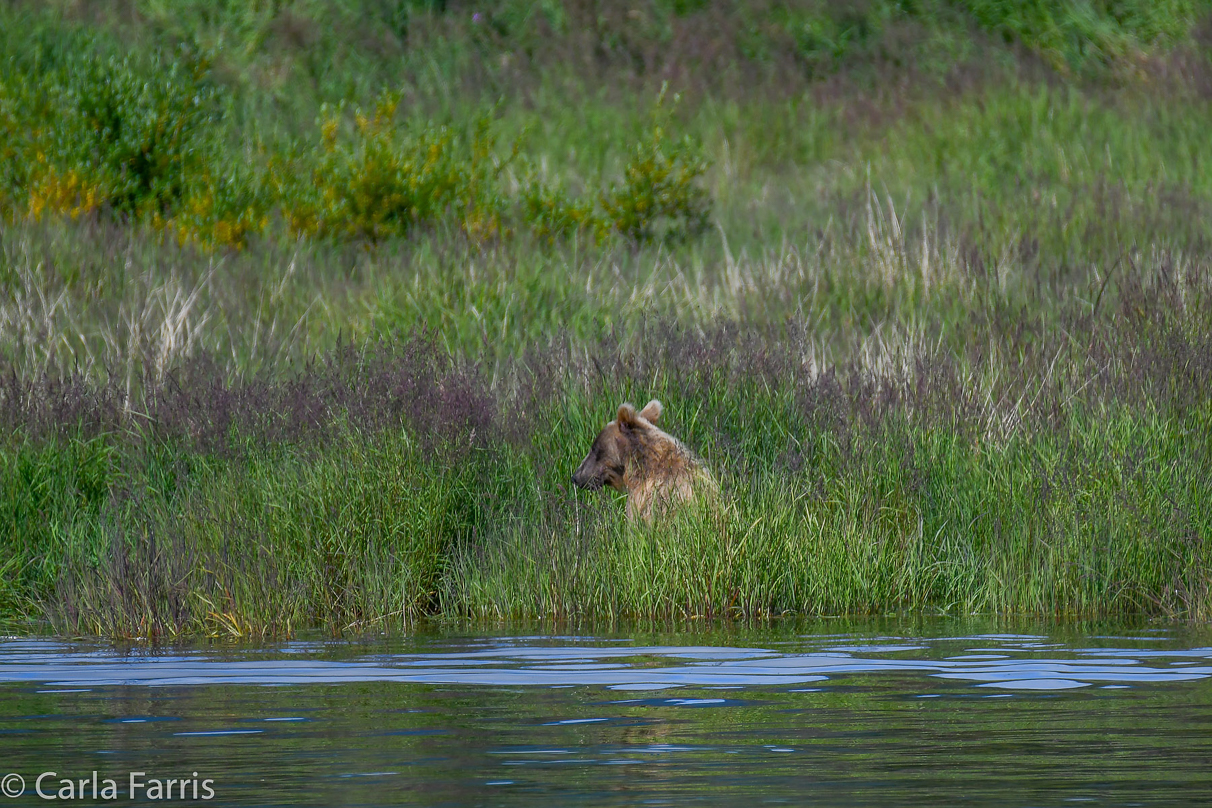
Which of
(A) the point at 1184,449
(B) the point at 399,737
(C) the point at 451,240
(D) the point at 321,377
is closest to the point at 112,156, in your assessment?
(C) the point at 451,240

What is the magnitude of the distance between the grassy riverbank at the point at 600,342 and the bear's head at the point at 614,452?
162mm

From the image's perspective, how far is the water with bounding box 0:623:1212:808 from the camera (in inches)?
204

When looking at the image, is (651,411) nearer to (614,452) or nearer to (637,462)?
(614,452)

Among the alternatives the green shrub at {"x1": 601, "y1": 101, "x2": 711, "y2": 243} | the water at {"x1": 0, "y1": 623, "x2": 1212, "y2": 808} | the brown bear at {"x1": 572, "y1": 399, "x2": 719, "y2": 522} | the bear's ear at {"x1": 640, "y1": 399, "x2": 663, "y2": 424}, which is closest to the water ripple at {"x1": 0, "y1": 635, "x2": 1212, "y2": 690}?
the water at {"x1": 0, "y1": 623, "x2": 1212, "y2": 808}

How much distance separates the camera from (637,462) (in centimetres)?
1098

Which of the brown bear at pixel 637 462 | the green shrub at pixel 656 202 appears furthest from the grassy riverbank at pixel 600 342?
the brown bear at pixel 637 462

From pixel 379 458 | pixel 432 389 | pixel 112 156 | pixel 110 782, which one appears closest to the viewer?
pixel 110 782

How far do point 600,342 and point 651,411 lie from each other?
6.10 feet

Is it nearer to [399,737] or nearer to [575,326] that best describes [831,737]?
[399,737]

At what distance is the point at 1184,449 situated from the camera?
10781mm

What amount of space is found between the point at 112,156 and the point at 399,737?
18195 millimetres

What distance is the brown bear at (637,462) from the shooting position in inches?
430

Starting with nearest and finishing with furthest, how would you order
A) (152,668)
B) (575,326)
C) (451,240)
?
(152,668) → (575,326) → (451,240)

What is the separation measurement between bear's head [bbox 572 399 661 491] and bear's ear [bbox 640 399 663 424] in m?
0.07
